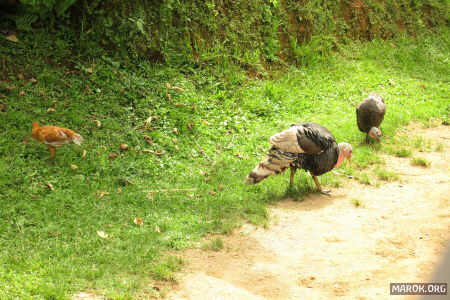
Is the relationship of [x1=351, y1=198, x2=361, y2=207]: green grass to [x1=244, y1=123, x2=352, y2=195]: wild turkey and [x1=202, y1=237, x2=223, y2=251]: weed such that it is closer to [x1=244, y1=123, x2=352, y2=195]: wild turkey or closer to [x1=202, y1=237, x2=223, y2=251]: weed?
[x1=244, y1=123, x2=352, y2=195]: wild turkey

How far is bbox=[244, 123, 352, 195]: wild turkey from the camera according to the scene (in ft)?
18.8

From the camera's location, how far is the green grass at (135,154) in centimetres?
436

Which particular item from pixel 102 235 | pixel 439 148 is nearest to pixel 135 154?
pixel 102 235

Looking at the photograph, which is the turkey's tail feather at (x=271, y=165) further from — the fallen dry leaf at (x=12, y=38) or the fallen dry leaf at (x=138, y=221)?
the fallen dry leaf at (x=12, y=38)

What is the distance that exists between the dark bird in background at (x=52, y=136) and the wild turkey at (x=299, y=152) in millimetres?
2399

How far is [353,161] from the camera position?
7.09 meters

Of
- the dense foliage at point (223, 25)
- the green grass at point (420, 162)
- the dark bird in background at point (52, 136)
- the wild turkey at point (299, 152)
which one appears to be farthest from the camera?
the dense foliage at point (223, 25)

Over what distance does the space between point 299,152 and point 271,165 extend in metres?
0.40

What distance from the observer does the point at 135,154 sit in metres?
6.44

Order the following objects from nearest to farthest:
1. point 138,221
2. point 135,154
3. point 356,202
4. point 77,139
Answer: point 138,221 → point 356,202 → point 77,139 → point 135,154

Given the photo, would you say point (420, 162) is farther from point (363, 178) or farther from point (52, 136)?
point (52, 136)

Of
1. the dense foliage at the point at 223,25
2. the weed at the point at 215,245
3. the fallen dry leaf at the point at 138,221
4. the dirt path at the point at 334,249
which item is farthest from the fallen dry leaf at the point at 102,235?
the dense foliage at the point at 223,25

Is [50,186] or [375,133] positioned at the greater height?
[50,186]

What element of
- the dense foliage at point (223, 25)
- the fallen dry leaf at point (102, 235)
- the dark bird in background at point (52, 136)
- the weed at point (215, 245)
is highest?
the dense foliage at point (223, 25)
